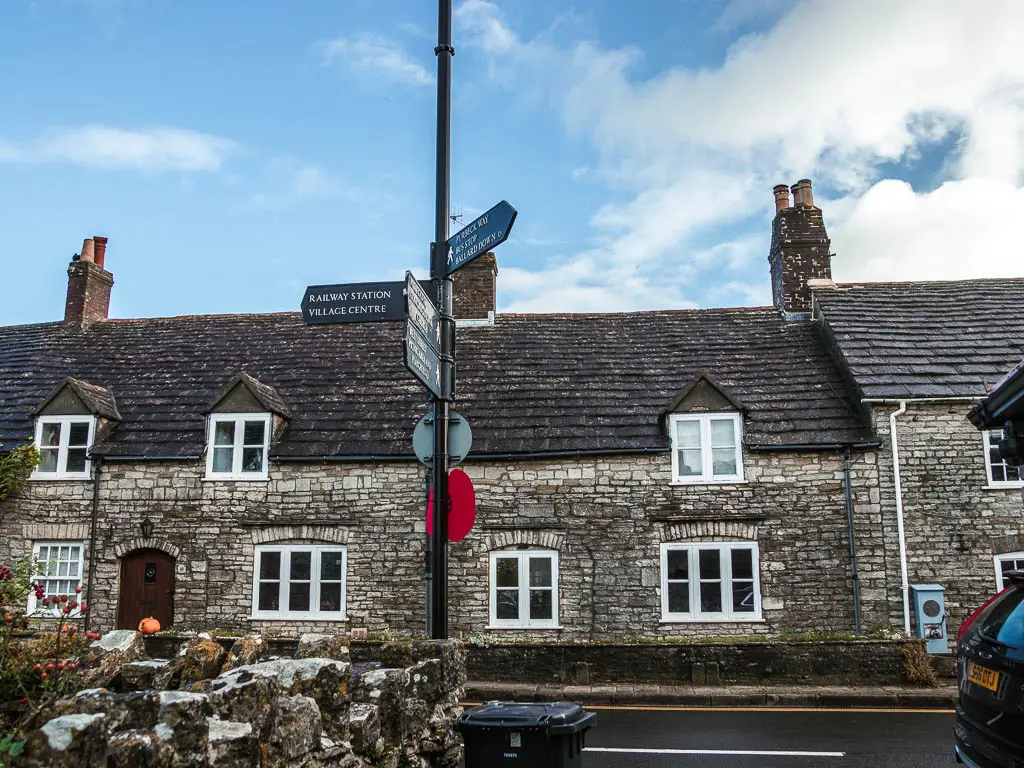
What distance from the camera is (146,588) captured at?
16250 mm

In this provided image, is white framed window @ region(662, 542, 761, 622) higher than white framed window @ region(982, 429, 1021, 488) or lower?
lower

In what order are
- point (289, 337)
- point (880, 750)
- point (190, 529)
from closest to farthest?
point (880, 750), point (190, 529), point (289, 337)

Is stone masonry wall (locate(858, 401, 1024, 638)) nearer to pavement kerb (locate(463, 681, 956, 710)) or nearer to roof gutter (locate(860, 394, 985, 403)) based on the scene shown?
roof gutter (locate(860, 394, 985, 403))

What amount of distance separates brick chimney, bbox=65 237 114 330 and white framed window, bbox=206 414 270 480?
24.5ft

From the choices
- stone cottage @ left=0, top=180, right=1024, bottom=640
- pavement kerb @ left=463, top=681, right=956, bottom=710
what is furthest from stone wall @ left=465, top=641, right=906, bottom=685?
stone cottage @ left=0, top=180, right=1024, bottom=640

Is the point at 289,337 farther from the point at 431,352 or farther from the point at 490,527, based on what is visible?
the point at 431,352

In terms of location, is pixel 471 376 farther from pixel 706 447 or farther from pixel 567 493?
pixel 706 447

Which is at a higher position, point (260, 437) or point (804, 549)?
point (260, 437)

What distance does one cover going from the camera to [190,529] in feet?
53.4

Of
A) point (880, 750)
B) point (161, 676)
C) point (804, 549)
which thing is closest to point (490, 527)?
point (804, 549)

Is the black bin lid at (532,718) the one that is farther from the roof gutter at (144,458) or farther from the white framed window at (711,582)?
the roof gutter at (144,458)

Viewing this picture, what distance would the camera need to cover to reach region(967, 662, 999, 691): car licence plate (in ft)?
17.3

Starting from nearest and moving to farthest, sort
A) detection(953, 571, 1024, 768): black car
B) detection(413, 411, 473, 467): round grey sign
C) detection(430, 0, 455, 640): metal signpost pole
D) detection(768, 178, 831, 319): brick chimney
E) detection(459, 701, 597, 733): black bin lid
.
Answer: detection(953, 571, 1024, 768): black car
detection(459, 701, 597, 733): black bin lid
detection(430, 0, 455, 640): metal signpost pole
detection(413, 411, 473, 467): round grey sign
detection(768, 178, 831, 319): brick chimney

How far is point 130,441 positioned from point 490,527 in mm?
7698
